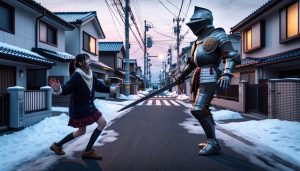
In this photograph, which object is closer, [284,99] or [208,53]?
[208,53]

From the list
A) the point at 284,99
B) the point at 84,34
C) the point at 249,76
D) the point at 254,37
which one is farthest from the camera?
the point at 84,34

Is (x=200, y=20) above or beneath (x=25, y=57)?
above

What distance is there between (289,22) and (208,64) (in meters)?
10.8

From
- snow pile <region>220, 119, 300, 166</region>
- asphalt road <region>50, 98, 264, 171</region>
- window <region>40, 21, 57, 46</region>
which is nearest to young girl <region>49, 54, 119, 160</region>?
asphalt road <region>50, 98, 264, 171</region>

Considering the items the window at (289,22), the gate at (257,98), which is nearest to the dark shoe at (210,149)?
the gate at (257,98)

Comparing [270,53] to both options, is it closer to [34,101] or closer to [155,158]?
[34,101]

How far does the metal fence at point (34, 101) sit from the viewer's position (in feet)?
28.5

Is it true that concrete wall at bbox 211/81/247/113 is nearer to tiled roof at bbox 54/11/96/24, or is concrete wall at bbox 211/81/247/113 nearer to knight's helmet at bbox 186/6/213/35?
knight's helmet at bbox 186/6/213/35

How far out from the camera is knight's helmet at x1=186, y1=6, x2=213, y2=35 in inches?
201

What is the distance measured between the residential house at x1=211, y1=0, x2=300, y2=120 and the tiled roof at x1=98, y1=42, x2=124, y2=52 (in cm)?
1888

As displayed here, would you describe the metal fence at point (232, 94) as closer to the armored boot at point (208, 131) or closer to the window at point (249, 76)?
the window at point (249, 76)

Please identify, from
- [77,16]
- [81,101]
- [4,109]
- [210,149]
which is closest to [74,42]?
[77,16]

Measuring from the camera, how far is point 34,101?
9.18 m

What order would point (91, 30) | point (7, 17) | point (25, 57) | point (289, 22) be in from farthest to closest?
point (91, 30)
point (289, 22)
point (7, 17)
point (25, 57)
